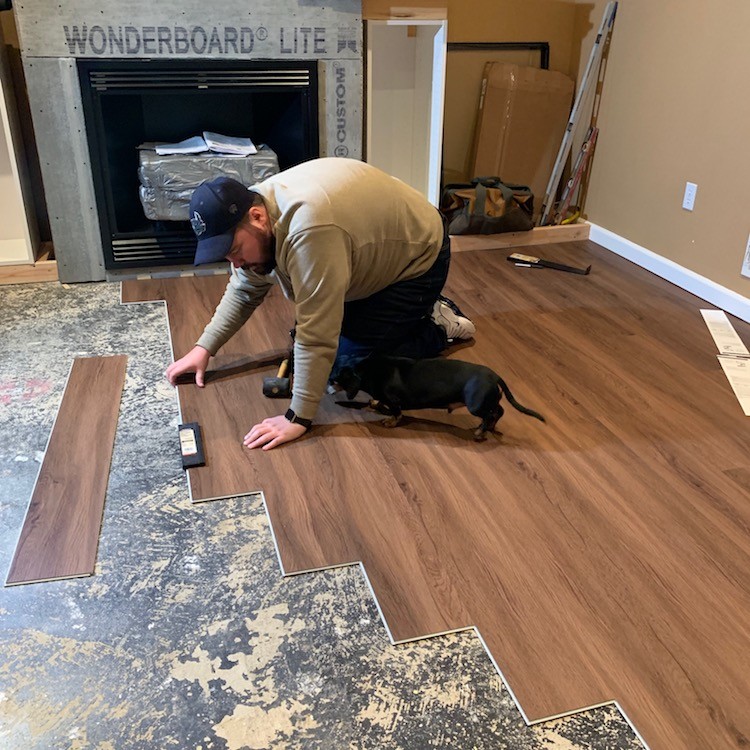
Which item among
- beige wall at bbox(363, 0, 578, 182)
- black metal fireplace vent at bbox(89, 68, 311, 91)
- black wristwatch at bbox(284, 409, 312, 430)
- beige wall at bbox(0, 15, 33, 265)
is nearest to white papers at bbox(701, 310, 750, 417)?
black wristwatch at bbox(284, 409, 312, 430)

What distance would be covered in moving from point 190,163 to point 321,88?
0.72 meters

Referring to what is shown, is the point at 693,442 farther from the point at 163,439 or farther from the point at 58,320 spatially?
the point at 58,320

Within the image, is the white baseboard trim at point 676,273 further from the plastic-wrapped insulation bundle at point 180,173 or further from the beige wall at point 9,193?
the beige wall at point 9,193

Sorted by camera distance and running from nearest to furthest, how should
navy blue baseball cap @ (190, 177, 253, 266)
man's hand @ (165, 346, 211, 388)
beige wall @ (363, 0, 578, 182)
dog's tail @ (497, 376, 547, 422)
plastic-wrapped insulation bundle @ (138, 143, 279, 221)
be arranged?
navy blue baseball cap @ (190, 177, 253, 266), dog's tail @ (497, 376, 547, 422), man's hand @ (165, 346, 211, 388), plastic-wrapped insulation bundle @ (138, 143, 279, 221), beige wall @ (363, 0, 578, 182)

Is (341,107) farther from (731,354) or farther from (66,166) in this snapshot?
(731,354)

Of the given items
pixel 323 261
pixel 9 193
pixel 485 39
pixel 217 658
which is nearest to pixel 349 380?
pixel 323 261

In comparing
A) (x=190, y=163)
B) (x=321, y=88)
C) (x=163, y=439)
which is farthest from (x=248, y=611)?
(x=321, y=88)

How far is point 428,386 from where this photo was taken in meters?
2.26

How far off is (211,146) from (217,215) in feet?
5.58

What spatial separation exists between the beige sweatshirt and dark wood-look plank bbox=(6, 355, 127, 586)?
0.60 metres

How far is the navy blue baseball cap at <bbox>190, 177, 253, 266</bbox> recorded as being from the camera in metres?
1.92

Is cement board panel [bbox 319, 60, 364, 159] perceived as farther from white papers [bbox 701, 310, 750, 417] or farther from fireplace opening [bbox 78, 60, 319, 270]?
white papers [bbox 701, 310, 750, 417]

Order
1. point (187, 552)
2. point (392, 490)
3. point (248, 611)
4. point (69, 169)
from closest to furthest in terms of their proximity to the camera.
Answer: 1. point (248, 611)
2. point (187, 552)
3. point (392, 490)
4. point (69, 169)

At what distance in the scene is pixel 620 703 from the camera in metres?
1.48
